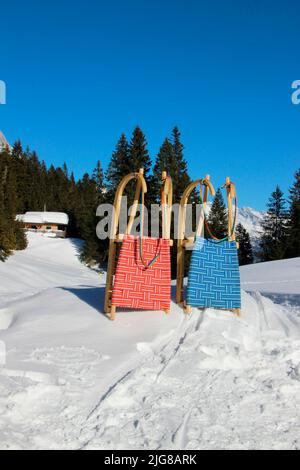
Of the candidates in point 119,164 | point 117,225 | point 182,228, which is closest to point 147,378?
point 117,225

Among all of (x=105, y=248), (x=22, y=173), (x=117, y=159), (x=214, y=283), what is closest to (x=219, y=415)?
(x=214, y=283)

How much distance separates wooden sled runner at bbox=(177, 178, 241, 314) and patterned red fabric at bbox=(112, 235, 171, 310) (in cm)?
41

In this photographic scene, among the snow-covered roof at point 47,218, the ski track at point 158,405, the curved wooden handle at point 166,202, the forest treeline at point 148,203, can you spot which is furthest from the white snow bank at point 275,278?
the snow-covered roof at point 47,218

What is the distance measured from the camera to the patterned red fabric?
5883mm

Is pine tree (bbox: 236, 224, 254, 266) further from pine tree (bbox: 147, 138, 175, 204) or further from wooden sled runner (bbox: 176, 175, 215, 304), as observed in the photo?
wooden sled runner (bbox: 176, 175, 215, 304)

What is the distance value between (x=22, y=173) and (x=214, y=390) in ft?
171

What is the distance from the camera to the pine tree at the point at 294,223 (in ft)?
125

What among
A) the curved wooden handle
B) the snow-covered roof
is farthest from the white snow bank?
the snow-covered roof

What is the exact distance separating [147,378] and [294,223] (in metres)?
40.1

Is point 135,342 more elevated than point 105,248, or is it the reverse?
→ point 105,248

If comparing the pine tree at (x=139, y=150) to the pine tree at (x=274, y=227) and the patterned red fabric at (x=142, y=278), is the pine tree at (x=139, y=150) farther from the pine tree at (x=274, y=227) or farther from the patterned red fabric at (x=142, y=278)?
the patterned red fabric at (x=142, y=278)

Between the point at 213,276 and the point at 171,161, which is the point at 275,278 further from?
the point at 171,161

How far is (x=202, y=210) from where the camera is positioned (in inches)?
259
